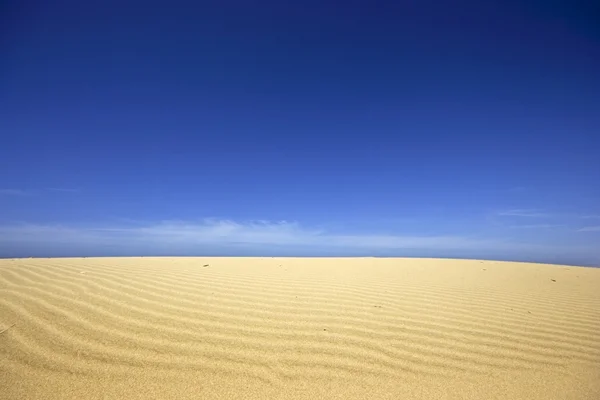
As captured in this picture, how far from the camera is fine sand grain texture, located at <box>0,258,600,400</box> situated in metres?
2.16

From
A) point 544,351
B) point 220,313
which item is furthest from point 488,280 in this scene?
point 220,313

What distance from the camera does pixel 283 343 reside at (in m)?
2.85

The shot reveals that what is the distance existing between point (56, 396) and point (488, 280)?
26.2 feet

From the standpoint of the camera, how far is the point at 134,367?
231 cm

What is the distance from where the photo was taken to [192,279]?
5.73m

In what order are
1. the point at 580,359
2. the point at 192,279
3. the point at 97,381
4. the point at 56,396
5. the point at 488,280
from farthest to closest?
the point at 488,280 → the point at 192,279 → the point at 580,359 → the point at 97,381 → the point at 56,396

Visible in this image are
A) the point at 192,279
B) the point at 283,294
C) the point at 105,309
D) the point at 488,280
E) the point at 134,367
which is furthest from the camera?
the point at 488,280

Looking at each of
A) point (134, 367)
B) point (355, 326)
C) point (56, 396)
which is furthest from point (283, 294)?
point (56, 396)

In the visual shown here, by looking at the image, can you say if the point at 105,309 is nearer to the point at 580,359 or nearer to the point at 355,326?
the point at 355,326

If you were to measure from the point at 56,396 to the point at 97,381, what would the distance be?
24 cm

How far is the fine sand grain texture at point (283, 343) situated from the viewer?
2.16 metres

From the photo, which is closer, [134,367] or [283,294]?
[134,367]

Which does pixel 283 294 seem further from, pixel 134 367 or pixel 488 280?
pixel 488 280

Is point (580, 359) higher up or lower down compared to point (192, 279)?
lower down
